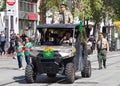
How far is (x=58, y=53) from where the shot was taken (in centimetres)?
1780

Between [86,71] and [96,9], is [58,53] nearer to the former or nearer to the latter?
[86,71]

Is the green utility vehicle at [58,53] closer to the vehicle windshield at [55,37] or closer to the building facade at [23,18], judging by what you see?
the vehicle windshield at [55,37]

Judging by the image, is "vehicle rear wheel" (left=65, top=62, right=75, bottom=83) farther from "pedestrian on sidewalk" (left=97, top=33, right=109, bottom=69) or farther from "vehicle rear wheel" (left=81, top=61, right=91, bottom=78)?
"pedestrian on sidewalk" (left=97, top=33, right=109, bottom=69)

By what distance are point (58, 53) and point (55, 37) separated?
129 cm

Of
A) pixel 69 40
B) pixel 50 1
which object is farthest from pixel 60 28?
pixel 50 1

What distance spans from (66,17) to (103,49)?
21.9 ft

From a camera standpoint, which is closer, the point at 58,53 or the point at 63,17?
the point at 58,53

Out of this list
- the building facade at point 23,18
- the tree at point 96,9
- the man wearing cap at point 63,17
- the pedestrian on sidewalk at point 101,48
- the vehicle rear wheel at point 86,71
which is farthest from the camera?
the tree at point 96,9

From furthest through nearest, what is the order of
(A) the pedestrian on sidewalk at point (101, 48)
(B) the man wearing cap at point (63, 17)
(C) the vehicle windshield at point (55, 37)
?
(A) the pedestrian on sidewalk at point (101, 48) → (B) the man wearing cap at point (63, 17) → (C) the vehicle windshield at point (55, 37)

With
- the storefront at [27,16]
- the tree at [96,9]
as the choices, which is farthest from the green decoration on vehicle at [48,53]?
the tree at [96,9]

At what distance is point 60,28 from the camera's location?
18.8m

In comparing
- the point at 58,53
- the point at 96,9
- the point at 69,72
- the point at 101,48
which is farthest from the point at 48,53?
the point at 96,9

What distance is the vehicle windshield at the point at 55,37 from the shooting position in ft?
61.2

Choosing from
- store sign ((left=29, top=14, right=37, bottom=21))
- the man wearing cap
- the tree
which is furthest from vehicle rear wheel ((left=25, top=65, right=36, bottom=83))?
store sign ((left=29, top=14, right=37, bottom=21))
